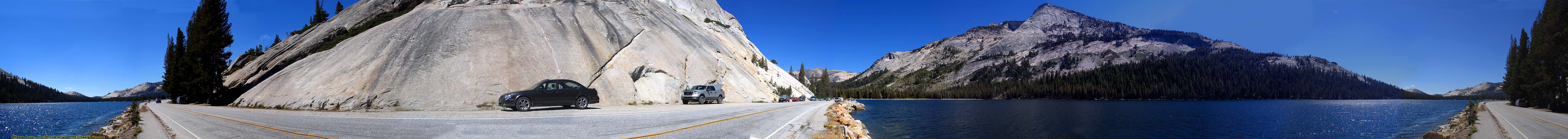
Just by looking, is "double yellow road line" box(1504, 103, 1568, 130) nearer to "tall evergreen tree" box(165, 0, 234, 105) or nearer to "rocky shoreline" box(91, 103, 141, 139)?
"rocky shoreline" box(91, 103, 141, 139)

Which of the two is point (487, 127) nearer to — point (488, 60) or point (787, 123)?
point (787, 123)

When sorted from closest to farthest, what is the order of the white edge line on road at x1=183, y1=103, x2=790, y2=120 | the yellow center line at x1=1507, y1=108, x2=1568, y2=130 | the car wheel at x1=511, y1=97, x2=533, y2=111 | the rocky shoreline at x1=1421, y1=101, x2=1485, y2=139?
the white edge line on road at x1=183, y1=103, x2=790, y2=120
the car wheel at x1=511, y1=97, x2=533, y2=111
the yellow center line at x1=1507, y1=108, x2=1568, y2=130
the rocky shoreline at x1=1421, y1=101, x2=1485, y2=139

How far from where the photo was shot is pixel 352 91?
24.7m

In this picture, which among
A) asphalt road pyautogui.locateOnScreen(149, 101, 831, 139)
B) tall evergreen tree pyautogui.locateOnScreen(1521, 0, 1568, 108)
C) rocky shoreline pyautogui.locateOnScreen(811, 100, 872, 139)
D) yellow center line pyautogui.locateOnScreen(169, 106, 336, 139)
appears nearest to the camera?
yellow center line pyautogui.locateOnScreen(169, 106, 336, 139)

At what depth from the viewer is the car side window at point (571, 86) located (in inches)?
873

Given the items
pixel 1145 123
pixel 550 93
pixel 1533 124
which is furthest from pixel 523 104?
pixel 1533 124

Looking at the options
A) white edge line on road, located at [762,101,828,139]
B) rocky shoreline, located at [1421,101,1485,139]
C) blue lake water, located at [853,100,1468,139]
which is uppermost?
white edge line on road, located at [762,101,828,139]

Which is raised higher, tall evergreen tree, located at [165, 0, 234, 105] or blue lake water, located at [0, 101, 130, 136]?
tall evergreen tree, located at [165, 0, 234, 105]

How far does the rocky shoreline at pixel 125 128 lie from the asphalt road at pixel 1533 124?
3939 centimetres

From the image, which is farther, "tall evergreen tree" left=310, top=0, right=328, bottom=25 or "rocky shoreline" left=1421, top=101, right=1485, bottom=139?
"tall evergreen tree" left=310, top=0, right=328, bottom=25

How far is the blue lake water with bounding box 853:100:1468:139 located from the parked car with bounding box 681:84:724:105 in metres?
9.74

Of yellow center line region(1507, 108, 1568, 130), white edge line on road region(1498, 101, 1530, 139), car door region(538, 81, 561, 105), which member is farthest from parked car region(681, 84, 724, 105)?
yellow center line region(1507, 108, 1568, 130)

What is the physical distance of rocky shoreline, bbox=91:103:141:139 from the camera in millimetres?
11672

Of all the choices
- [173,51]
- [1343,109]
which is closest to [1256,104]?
[1343,109]
